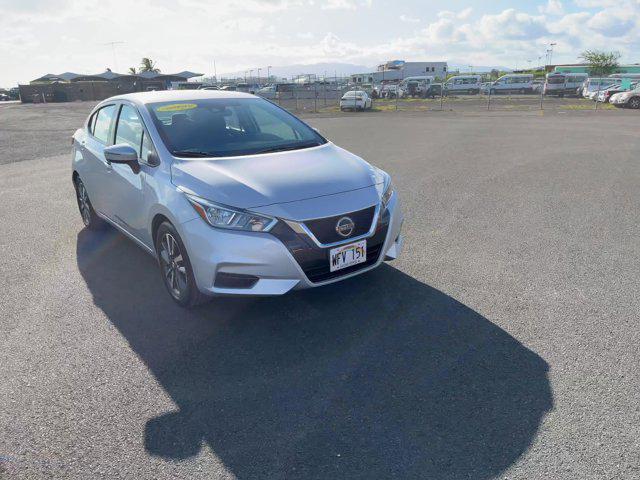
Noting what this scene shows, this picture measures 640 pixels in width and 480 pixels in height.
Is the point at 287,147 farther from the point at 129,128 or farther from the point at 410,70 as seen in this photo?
the point at 410,70

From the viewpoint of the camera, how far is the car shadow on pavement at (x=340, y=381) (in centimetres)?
239

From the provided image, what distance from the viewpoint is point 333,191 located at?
3.52 metres

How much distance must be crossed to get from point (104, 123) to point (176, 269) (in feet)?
7.55

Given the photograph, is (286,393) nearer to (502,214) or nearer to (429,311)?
(429,311)

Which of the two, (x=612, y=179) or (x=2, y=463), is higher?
(x=2, y=463)

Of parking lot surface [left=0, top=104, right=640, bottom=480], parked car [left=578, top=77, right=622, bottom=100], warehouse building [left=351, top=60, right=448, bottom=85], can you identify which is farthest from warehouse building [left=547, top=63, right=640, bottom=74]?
parking lot surface [left=0, top=104, right=640, bottom=480]

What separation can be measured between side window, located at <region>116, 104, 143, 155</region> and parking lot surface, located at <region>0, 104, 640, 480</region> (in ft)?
4.01

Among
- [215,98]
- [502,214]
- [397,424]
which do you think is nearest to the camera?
[397,424]

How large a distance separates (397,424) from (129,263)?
337 centimetres

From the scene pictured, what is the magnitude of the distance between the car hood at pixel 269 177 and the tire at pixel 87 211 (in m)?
2.50

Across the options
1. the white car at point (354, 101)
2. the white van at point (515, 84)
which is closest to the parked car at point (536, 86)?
the white van at point (515, 84)

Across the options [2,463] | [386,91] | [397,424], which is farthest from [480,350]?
[386,91]

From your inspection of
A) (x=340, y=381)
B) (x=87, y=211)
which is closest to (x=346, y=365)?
(x=340, y=381)

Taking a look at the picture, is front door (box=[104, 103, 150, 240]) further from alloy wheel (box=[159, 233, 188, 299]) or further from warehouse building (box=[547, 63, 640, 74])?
warehouse building (box=[547, 63, 640, 74])
